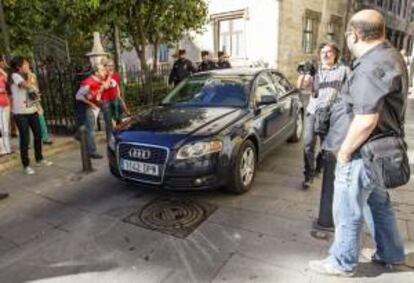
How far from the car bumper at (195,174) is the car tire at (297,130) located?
2857 millimetres

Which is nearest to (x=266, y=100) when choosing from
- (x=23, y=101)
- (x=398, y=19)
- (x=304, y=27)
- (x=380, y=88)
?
(x=380, y=88)

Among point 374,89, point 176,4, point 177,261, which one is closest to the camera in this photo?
point 374,89

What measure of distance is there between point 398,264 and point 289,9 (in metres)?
13.4

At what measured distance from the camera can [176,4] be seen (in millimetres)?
10008

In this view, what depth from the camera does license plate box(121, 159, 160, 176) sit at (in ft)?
13.3

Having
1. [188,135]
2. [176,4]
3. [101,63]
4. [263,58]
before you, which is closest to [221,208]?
[188,135]

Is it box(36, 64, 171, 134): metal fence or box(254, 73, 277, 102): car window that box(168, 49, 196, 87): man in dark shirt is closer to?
box(36, 64, 171, 134): metal fence

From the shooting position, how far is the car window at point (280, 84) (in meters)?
5.96

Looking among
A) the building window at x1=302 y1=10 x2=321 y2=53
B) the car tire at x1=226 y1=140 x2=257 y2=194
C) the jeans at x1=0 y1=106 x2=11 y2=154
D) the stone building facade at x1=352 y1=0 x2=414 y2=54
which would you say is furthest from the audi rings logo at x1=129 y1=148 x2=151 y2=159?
the stone building facade at x1=352 y1=0 x2=414 y2=54

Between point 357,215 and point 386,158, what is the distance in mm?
464

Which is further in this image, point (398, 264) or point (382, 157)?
point (398, 264)

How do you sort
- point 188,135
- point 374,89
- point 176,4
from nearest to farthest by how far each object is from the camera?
point 374,89 → point 188,135 → point 176,4

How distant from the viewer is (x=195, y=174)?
3.96 m

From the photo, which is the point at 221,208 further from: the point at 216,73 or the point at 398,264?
the point at 216,73
